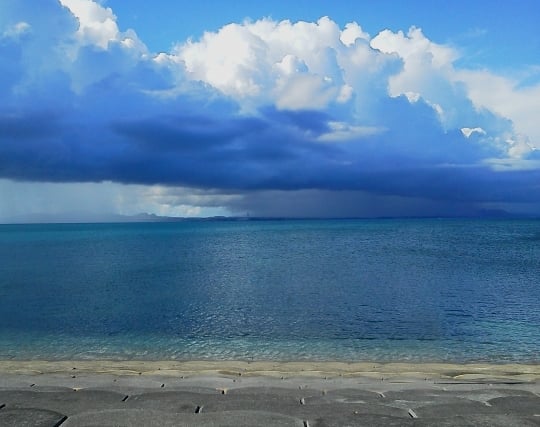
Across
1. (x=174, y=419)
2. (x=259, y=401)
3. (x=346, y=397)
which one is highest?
(x=174, y=419)

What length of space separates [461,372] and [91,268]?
180 ft

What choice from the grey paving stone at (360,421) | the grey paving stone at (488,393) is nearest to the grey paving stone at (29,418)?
the grey paving stone at (360,421)

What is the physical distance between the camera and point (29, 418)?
8.42 metres

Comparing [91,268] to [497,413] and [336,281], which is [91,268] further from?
[497,413]

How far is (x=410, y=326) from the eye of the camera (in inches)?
1075

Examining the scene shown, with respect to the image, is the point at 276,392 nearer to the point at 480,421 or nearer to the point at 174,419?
the point at 174,419

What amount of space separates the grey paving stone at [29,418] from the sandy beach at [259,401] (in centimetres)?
2

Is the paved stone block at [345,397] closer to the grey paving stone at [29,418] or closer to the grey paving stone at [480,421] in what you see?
the grey paving stone at [480,421]

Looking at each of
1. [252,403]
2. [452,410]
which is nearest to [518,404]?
[452,410]

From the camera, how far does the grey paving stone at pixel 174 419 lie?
26.8 feet

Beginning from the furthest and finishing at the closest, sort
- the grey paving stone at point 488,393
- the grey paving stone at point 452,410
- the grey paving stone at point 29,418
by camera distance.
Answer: the grey paving stone at point 488,393
the grey paving stone at point 452,410
the grey paving stone at point 29,418

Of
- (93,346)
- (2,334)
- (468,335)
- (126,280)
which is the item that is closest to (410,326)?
(468,335)

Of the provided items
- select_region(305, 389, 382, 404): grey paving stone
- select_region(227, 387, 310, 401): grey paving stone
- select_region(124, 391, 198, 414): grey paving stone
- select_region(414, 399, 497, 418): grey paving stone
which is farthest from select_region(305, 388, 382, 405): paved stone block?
select_region(124, 391, 198, 414): grey paving stone

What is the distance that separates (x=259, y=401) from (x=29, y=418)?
3.83 m
